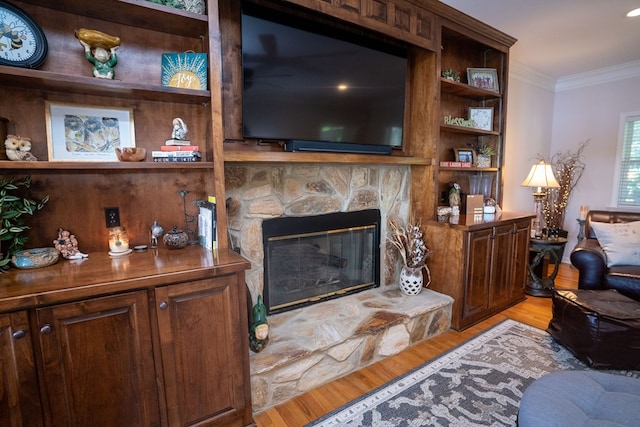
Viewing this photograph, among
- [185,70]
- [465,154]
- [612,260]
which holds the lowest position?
[612,260]

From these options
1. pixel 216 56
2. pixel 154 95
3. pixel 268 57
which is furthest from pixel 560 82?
pixel 154 95

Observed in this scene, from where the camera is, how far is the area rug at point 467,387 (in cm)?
169

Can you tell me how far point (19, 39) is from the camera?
1337 mm

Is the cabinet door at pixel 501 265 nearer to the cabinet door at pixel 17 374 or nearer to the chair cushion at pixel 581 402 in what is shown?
the chair cushion at pixel 581 402

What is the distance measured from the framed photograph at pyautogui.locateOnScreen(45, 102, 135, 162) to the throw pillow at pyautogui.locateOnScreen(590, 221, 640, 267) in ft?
12.5

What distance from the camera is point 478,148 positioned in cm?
341

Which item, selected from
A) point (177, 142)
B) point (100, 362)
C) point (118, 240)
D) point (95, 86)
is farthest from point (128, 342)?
point (95, 86)

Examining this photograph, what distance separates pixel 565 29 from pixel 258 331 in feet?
12.3

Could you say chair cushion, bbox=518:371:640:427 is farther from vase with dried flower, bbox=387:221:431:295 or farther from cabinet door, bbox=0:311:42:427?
cabinet door, bbox=0:311:42:427

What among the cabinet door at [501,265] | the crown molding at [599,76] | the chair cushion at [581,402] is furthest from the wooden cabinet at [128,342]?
the crown molding at [599,76]

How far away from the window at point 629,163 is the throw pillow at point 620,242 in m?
1.57

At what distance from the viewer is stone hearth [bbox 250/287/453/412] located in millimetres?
1815

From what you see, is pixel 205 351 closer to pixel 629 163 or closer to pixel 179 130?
pixel 179 130

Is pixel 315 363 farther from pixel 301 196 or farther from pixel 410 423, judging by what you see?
pixel 301 196
